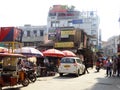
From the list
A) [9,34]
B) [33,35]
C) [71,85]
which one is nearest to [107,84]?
[71,85]

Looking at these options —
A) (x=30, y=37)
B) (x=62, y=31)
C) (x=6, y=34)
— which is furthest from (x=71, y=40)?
(x=6, y=34)

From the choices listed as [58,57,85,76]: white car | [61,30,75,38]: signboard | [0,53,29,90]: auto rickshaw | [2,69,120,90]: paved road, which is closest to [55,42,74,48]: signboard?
[61,30,75,38]: signboard

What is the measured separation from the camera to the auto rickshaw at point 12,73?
1613cm

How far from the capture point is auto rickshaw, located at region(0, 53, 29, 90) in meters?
16.1

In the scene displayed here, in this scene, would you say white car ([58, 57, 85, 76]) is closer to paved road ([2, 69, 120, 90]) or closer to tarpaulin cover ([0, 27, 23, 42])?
paved road ([2, 69, 120, 90])

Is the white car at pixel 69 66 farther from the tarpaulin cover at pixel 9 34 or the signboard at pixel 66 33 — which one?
the signboard at pixel 66 33

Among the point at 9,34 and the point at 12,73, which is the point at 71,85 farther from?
the point at 9,34

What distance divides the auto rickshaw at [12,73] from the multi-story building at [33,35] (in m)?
56.3

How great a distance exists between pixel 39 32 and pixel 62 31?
23.6 metres

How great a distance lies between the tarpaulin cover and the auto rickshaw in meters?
4.21

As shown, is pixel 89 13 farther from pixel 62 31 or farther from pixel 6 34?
pixel 6 34

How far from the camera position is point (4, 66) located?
57.4 ft

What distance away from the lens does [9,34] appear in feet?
75.4

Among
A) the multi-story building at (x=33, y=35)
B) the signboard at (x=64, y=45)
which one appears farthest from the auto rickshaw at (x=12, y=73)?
the multi-story building at (x=33, y=35)
